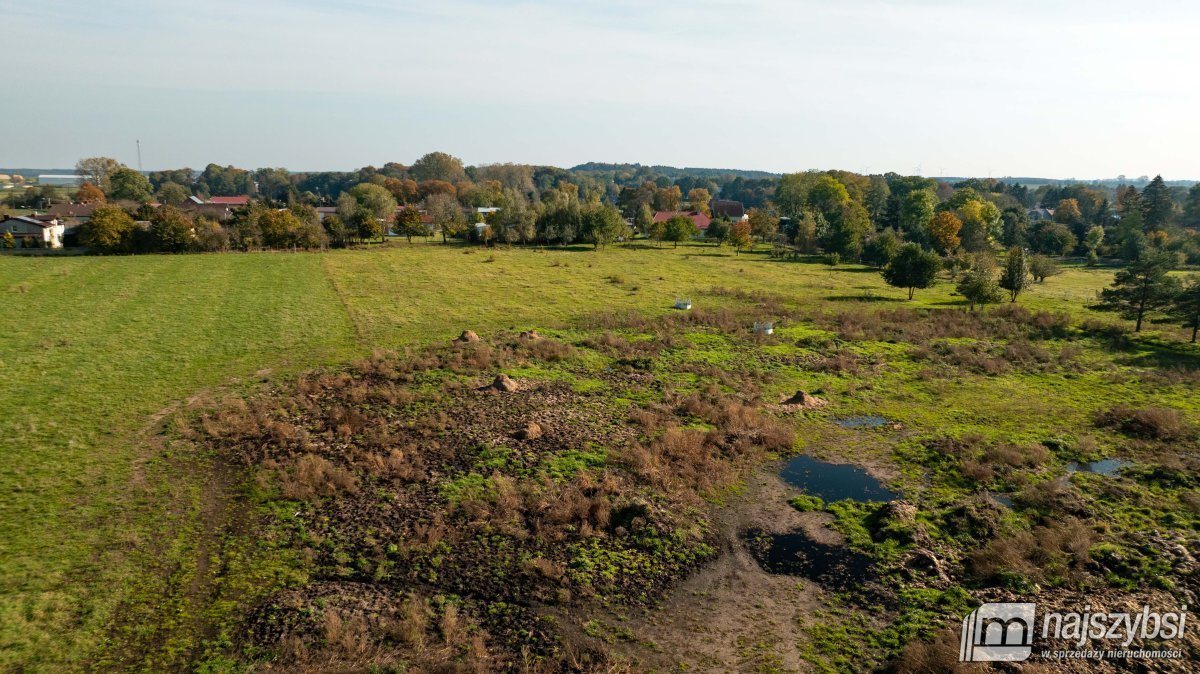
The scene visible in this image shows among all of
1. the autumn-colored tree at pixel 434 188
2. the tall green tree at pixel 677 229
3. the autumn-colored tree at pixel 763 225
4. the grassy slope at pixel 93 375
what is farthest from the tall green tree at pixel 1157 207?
the autumn-colored tree at pixel 434 188

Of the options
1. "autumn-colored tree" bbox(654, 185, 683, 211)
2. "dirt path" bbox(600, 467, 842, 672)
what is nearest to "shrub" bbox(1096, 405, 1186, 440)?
"dirt path" bbox(600, 467, 842, 672)

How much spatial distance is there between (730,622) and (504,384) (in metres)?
16.7

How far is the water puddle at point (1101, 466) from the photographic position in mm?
21359

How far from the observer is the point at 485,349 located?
32969 mm

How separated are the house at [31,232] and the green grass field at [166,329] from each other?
15221 millimetres

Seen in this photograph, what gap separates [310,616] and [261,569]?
8.81ft

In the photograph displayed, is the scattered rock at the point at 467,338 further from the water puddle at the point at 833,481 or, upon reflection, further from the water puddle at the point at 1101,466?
the water puddle at the point at 1101,466

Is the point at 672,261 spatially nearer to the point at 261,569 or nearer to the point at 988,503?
the point at 988,503

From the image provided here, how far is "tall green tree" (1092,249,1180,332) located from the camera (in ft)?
130

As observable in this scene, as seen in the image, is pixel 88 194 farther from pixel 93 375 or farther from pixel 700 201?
pixel 700 201

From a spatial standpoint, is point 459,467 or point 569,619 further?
point 459,467

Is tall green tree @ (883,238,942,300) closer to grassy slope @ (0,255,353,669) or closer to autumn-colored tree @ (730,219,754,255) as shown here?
autumn-colored tree @ (730,219,754,255)

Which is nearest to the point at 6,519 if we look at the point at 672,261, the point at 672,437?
the point at 672,437

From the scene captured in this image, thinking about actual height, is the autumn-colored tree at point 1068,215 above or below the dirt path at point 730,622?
above
